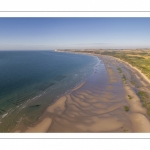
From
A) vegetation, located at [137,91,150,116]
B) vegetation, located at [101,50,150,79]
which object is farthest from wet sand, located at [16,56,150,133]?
vegetation, located at [101,50,150,79]

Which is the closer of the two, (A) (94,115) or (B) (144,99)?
(A) (94,115)

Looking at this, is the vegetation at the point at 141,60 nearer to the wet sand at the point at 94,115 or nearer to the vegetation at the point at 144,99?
the vegetation at the point at 144,99

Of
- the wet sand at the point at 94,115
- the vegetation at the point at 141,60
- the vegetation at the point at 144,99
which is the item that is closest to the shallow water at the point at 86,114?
the wet sand at the point at 94,115

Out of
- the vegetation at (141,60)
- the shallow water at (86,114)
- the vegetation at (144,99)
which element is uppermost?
the vegetation at (141,60)

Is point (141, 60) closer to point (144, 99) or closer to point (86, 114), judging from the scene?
point (144, 99)

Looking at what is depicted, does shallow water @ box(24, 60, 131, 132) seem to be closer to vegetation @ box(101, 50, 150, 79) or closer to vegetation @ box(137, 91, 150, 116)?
vegetation @ box(137, 91, 150, 116)

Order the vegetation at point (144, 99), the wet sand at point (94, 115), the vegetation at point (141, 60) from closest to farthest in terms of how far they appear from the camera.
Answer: the wet sand at point (94, 115) → the vegetation at point (144, 99) → the vegetation at point (141, 60)

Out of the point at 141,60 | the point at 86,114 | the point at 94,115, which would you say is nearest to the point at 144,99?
the point at 94,115

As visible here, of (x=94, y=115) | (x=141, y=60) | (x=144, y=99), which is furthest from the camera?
(x=141, y=60)
